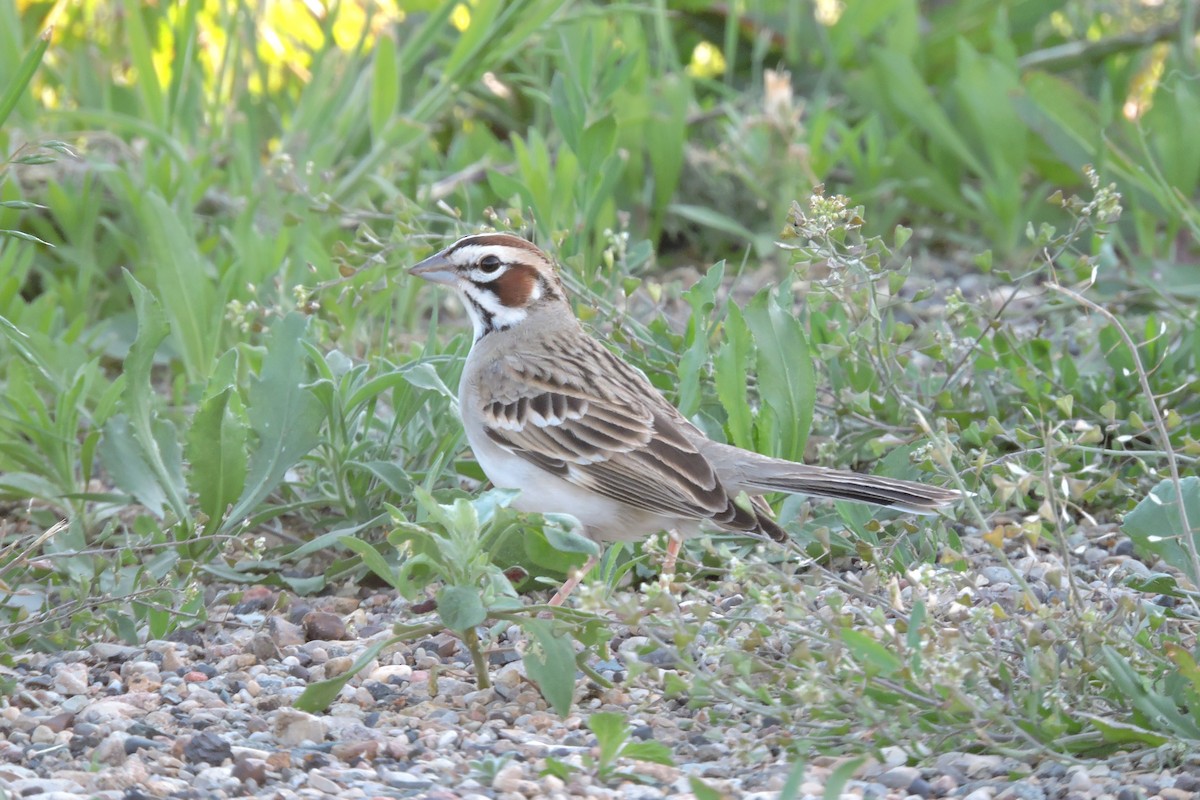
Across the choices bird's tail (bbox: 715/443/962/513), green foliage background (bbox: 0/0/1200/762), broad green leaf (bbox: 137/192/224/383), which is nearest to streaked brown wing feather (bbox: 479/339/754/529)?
bird's tail (bbox: 715/443/962/513)

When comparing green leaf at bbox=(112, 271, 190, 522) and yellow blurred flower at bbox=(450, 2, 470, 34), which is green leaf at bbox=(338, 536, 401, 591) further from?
yellow blurred flower at bbox=(450, 2, 470, 34)

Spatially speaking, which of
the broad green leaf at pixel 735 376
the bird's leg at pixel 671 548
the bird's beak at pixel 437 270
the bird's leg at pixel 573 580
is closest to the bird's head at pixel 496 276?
the bird's beak at pixel 437 270

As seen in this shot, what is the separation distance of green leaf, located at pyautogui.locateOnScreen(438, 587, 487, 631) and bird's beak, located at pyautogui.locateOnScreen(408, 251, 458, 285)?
1.82m

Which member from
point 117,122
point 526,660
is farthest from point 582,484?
point 117,122

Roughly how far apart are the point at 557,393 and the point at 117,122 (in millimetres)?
2691

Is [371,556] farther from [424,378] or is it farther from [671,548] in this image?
[671,548]

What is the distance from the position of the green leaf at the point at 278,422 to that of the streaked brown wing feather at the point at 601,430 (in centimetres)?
53

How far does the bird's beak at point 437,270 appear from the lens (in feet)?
17.8

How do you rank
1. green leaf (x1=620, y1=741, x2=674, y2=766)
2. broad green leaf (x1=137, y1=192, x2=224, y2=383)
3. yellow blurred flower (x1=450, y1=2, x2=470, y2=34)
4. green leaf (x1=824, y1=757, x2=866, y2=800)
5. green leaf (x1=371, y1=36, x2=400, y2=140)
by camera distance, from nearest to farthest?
1. green leaf (x1=824, y1=757, x2=866, y2=800)
2. green leaf (x1=620, y1=741, x2=674, y2=766)
3. broad green leaf (x1=137, y1=192, x2=224, y2=383)
4. green leaf (x1=371, y1=36, x2=400, y2=140)
5. yellow blurred flower (x1=450, y1=2, x2=470, y2=34)

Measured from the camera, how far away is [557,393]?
5.14m

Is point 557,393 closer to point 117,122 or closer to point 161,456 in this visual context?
point 161,456

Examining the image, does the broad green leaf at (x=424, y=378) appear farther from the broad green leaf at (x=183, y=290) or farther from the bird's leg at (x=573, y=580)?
the broad green leaf at (x=183, y=290)

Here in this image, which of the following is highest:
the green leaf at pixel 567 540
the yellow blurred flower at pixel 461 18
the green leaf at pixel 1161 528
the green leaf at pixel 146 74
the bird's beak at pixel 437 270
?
the yellow blurred flower at pixel 461 18

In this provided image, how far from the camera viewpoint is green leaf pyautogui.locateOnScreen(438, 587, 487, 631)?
3.80m
